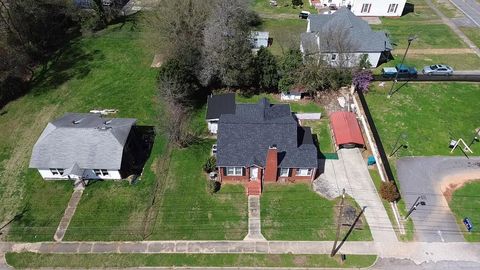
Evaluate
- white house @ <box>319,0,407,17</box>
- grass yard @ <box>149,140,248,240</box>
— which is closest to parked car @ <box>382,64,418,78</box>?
white house @ <box>319,0,407,17</box>

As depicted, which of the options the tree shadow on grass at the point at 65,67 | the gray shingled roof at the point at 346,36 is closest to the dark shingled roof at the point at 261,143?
the gray shingled roof at the point at 346,36

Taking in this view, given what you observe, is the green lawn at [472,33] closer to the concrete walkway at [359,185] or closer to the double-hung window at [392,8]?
the double-hung window at [392,8]

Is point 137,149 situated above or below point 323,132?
below

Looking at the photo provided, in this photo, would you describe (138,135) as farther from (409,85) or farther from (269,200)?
(409,85)

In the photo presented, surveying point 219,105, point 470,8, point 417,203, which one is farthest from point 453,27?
point 219,105

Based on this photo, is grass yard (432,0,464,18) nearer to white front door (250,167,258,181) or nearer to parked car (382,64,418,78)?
parked car (382,64,418,78)

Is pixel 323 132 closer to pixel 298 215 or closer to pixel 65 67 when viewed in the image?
pixel 298 215
